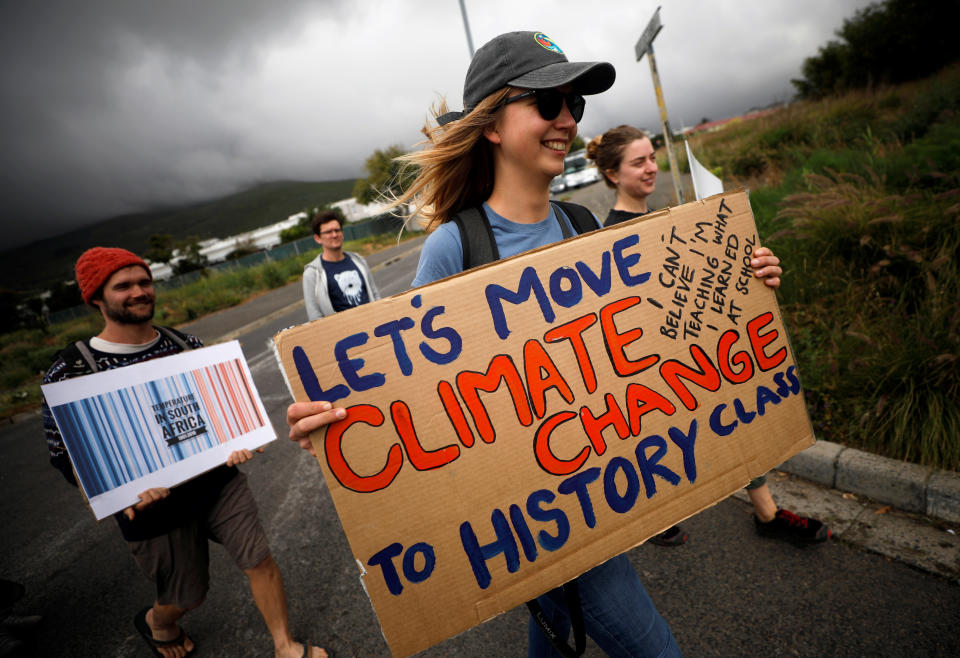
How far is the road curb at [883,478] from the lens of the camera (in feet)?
6.59

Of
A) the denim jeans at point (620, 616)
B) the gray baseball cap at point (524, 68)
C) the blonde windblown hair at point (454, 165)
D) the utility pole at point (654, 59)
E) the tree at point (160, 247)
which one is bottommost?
the denim jeans at point (620, 616)

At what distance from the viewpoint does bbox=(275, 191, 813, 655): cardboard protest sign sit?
37.9 inches

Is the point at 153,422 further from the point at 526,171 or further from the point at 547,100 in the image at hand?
the point at 547,100

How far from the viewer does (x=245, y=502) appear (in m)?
2.01

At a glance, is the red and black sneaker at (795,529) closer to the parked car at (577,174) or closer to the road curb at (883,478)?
the road curb at (883,478)

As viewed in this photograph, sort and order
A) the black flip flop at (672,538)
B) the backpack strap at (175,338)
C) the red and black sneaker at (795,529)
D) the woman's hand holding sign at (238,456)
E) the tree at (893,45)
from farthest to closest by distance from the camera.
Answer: the tree at (893,45) < the black flip flop at (672,538) < the backpack strap at (175,338) < the red and black sneaker at (795,529) < the woman's hand holding sign at (238,456)

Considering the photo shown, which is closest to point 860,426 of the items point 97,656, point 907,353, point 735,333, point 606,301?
point 907,353

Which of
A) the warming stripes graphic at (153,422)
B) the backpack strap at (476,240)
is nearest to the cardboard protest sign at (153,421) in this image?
the warming stripes graphic at (153,422)

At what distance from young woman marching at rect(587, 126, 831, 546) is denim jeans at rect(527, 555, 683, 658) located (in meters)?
1.10

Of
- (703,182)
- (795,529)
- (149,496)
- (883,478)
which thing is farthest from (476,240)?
(883,478)

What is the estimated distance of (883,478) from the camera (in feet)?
7.12

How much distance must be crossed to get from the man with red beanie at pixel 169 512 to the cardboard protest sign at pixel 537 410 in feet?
3.74

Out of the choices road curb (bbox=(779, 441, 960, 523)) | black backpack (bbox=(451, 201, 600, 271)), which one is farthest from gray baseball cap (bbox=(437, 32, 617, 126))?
road curb (bbox=(779, 441, 960, 523))

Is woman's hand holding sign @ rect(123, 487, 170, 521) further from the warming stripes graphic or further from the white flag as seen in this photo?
the white flag
